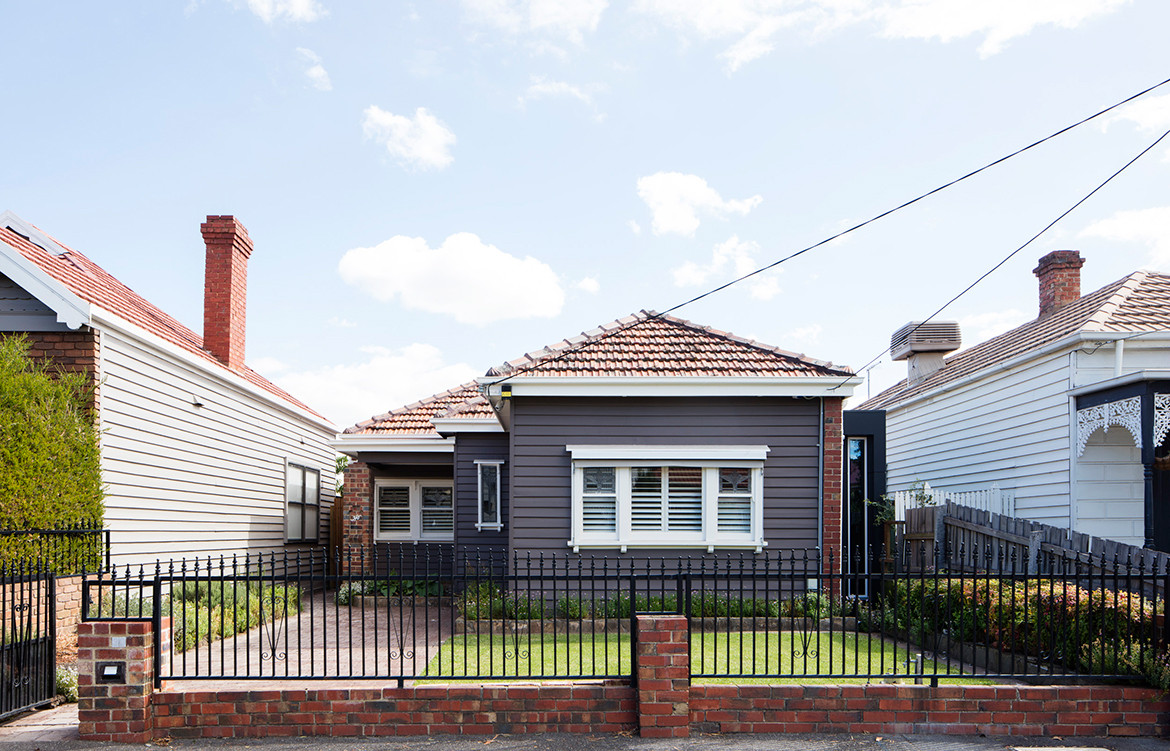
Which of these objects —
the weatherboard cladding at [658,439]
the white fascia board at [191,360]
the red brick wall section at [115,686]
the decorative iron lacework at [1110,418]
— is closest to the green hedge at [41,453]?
the white fascia board at [191,360]

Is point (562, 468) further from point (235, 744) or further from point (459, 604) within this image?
point (235, 744)

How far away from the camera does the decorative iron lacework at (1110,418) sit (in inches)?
494

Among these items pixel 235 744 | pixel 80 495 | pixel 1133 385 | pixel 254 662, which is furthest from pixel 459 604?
pixel 1133 385

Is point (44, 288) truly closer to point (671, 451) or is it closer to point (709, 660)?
point (671, 451)

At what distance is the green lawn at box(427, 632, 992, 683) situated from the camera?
299 inches

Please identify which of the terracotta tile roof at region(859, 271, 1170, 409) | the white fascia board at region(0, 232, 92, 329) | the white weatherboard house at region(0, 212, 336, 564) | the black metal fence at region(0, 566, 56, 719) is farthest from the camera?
the terracotta tile roof at region(859, 271, 1170, 409)

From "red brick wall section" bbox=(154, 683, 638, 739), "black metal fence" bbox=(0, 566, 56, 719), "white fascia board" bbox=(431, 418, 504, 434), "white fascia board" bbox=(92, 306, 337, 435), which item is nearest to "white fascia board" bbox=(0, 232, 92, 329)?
"white fascia board" bbox=(92, 306, 337, 435)

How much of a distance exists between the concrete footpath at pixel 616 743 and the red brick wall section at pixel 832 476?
5796mm

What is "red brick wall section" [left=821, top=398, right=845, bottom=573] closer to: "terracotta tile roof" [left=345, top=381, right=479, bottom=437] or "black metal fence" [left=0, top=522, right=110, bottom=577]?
"terracotta tile roof" [left=345, top=381, right=479, bottom=437]

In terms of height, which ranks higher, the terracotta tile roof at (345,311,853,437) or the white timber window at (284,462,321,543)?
the terracotta tile roof at (345,311,853,437)

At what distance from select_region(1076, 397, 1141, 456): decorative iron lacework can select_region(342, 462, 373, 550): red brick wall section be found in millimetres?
12104

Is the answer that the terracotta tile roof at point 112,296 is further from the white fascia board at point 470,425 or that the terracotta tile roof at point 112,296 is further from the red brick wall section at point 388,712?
the red brick wall section at point 388,712

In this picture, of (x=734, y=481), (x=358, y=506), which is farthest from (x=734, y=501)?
(x=358, y=506)

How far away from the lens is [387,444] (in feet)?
54.5
